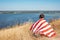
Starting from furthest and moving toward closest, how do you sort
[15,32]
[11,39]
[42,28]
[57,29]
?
[57,29], [42,28], [15,32], [11,39]

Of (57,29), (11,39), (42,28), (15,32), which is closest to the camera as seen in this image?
(11,39)

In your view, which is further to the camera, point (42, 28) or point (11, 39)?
point (42, 28)

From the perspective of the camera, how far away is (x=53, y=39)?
1439 centimetres

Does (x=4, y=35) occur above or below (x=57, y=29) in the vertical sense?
above

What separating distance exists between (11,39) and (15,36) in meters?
0.47

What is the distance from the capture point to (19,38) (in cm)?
1323

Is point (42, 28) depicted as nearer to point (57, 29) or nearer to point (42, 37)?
point (42, 37)

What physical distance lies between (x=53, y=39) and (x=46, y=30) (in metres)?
0.91

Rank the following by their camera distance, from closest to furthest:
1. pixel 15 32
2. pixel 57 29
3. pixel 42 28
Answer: pixel 15 32 < pixel 42 28 < pixel 57 29

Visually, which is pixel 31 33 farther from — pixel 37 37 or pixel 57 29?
pixel 57 29

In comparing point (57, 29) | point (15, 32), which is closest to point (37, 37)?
point (15, 32)

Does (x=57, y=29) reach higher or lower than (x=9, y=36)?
lower

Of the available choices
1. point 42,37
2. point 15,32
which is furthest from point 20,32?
point 42,37

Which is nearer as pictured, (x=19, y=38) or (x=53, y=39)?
(x=19, y=38)
